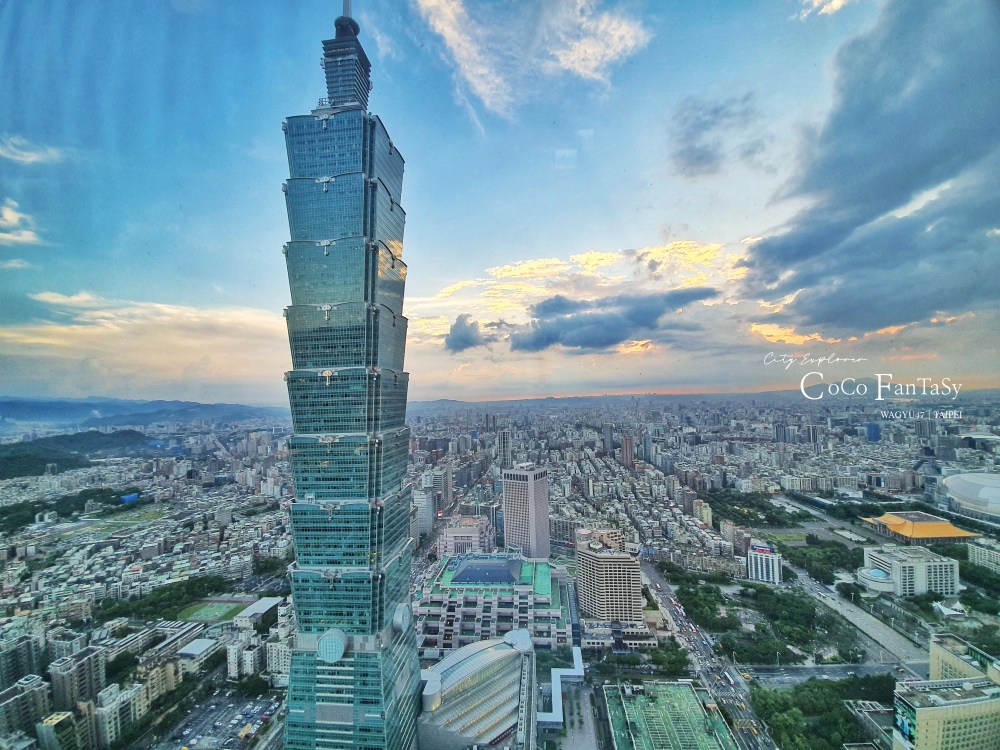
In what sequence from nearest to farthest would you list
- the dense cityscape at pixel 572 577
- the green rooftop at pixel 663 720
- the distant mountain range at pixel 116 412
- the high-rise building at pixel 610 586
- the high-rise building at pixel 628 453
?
the green rooftop at pixel 663 720
the dense cityscape at pixel 572 577
the distant mountain range at pixel 116 412
the high-rise building at pixel 610 586
the high-rise building at pixel 628 453

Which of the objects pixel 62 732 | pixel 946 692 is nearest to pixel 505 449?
pixel 62 732

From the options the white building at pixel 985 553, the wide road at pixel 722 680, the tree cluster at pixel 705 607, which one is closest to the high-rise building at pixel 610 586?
the wide road at pixel 722 680

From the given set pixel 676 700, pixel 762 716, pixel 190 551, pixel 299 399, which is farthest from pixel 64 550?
pixel 762 716

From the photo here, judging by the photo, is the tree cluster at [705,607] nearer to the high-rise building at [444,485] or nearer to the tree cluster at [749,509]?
the tree cluster at [749,509]

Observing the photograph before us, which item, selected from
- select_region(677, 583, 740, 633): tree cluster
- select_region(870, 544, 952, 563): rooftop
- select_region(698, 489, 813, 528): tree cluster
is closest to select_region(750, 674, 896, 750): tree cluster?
select_region(677, 583, 740, 633): tree cluster

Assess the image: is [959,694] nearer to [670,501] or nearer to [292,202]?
[292,202]
